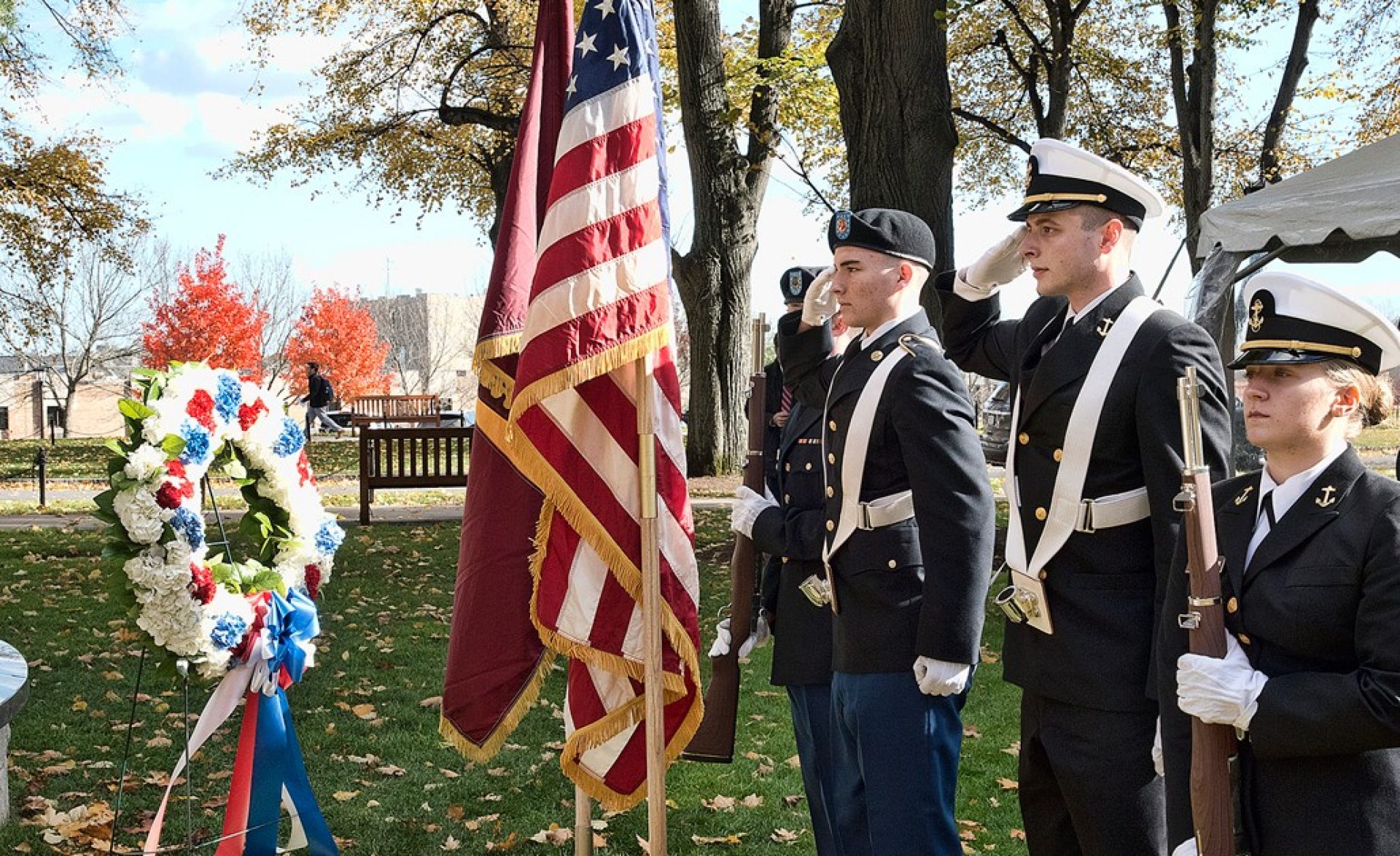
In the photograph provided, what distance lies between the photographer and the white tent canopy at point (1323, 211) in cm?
870

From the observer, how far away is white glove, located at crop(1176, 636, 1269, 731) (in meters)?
2.44

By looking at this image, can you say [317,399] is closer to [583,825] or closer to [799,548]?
[583,825]

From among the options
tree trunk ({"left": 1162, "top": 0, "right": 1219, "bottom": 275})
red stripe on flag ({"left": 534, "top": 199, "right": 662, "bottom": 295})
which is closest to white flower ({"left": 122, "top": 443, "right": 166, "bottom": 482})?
red stripe on flag ({"left": 534, "top": 199, "right": 662, "bottom": 295})

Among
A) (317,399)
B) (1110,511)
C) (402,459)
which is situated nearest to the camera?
(1110,511)

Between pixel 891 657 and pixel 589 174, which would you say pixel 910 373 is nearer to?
pixel 891 657

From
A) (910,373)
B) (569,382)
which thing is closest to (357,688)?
(569,382)

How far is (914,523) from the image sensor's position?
12.2 ft

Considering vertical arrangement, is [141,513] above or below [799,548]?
above

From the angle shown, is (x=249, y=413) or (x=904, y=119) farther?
(x=904, y=119)

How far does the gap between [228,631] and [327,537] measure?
1.86ft

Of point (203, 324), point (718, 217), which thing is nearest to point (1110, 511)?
point (718, 217)

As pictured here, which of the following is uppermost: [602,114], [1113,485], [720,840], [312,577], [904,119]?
[904,119]

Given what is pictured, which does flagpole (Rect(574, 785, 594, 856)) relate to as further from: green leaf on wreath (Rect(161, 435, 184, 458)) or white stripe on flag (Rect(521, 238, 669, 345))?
green leaf on wreath (Rect(161, 435, 184, 458))

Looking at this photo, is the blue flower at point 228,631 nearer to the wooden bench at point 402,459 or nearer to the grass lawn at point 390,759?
the grass lawn at point 390,759
